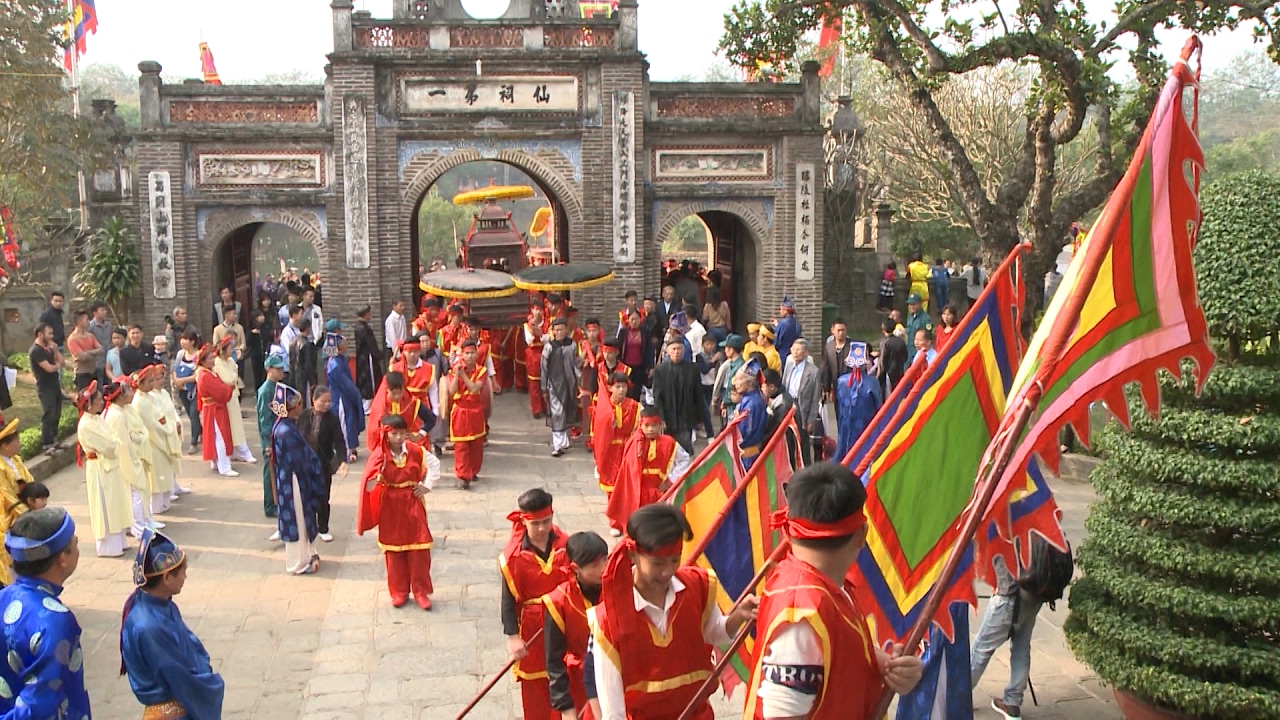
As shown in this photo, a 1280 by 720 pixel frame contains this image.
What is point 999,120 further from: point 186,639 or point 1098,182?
point 186,639

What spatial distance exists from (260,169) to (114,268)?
2.58 metres

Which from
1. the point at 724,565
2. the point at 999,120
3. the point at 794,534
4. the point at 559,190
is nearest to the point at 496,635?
the point at 724,565

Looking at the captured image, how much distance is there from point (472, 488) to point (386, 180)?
728cm

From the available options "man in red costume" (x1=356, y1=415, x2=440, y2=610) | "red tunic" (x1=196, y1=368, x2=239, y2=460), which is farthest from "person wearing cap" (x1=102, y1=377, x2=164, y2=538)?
"man in red costume" (x1=356, y1=415, x2=440, y2=610)

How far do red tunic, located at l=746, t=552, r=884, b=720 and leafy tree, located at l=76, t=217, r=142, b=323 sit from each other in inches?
642

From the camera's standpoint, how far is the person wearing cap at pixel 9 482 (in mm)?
7031

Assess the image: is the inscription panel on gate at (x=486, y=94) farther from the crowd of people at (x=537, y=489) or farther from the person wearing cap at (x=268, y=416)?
the person wearing cap at (x=268, y=416)

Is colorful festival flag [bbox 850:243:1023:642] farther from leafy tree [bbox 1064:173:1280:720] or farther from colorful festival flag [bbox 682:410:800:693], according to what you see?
leafy tree [bbox 1064:173:1280:720]

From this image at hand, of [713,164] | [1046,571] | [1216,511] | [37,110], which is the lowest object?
[1046,571]

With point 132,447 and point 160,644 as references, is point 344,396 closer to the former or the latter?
point 132,447

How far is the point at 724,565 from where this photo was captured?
18.3 ft

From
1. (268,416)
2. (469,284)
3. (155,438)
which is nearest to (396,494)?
(268,416)

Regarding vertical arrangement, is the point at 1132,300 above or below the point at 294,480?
above

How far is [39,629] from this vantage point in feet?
15.3
